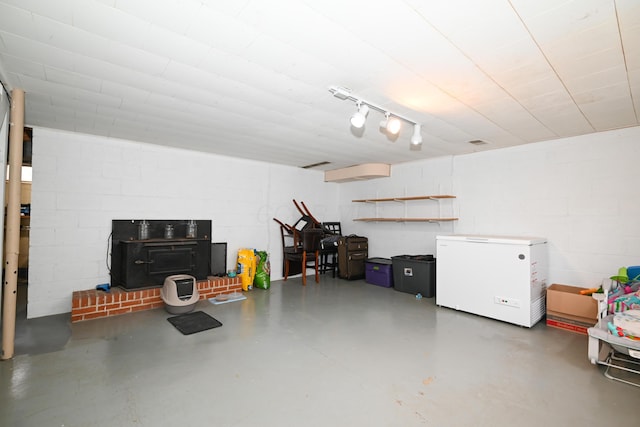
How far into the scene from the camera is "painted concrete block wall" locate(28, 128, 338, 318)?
11.9 ft

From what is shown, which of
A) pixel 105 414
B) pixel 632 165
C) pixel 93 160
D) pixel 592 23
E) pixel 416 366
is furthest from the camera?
pixel 93 160

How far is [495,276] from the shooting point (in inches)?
142

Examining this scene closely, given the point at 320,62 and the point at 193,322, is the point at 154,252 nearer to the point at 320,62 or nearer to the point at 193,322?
the point at 193,322

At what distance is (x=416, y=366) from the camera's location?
2.50 meters

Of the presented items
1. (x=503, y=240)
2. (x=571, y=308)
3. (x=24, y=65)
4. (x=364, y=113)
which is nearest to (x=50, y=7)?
(x=24, y=65)

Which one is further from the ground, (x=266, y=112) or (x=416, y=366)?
(x=266, y=112)

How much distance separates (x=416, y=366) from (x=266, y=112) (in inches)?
109

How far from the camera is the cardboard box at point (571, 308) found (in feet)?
10.5

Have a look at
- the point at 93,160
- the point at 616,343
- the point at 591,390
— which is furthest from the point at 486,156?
the point at 93,160

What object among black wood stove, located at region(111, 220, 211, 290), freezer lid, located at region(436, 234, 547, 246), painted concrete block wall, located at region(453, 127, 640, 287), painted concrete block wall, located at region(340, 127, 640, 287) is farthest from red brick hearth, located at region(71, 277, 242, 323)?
painted concrete block wall, located at region(453, 127, 640, 287)

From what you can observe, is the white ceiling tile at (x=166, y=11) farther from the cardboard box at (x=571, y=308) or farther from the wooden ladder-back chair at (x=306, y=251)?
the cardboard box at (x=571, y=308)

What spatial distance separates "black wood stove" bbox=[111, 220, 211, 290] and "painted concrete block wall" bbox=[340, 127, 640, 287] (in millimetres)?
3936

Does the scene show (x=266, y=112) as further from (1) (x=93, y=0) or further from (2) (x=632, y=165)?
(2) (x=632, y=165)

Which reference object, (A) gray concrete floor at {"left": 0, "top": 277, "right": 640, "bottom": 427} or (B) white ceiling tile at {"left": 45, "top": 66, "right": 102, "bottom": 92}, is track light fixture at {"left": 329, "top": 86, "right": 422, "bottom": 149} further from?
(A) gray concrete floor at {"left": 0, "top": 277, "right": 640, "bottom": 427}
